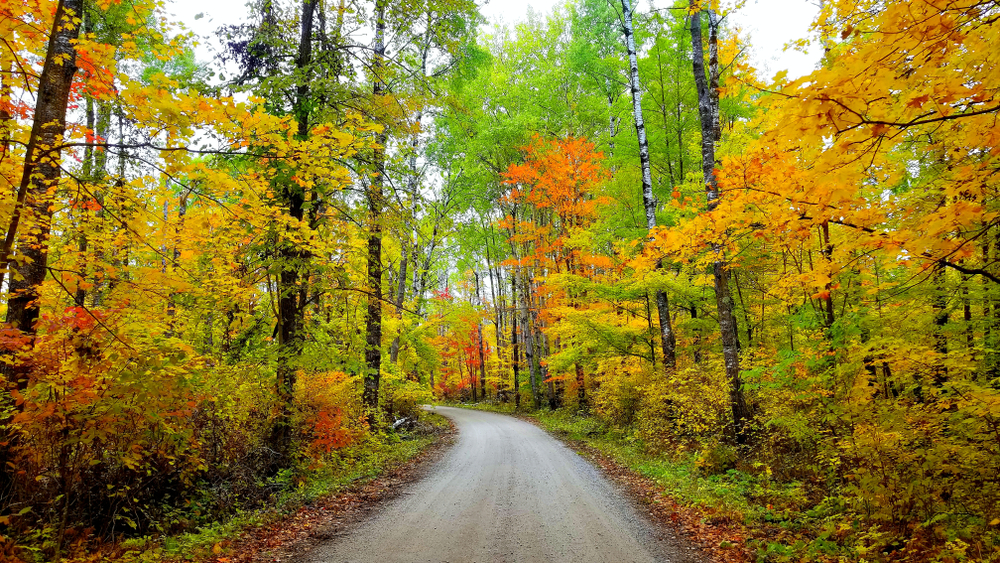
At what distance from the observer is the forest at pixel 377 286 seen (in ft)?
12.1

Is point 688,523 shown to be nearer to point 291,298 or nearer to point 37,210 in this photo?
point 291,298

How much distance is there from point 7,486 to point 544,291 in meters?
15.7

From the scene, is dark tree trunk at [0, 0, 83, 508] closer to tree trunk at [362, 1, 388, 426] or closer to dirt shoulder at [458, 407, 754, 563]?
tree trunk at [362, 1, 388, 426]

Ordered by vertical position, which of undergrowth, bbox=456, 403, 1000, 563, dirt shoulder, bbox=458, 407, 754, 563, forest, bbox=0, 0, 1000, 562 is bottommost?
dirt shoulder, bbox=458, 407, 754, 563

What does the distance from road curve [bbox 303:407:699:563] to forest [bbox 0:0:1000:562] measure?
3.95 ft

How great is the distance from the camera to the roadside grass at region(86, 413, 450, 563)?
16.1 feet

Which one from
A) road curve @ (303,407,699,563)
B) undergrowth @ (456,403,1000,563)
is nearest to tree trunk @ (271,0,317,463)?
road curve @ (303,407,699,563)

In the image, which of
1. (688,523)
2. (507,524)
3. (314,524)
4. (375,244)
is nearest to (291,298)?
(314,524)

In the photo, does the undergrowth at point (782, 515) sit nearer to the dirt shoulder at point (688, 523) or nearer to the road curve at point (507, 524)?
the dirt shoulder at point (688, 523)

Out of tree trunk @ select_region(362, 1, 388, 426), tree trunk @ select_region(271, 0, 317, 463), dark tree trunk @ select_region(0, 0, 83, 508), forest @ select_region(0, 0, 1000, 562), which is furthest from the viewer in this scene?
tree trunk @ select_region(362, 1, 388, 426)

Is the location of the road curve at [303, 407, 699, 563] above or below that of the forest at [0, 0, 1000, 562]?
below

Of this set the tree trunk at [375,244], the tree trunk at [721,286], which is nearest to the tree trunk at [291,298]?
the tree trunk at [375,244]

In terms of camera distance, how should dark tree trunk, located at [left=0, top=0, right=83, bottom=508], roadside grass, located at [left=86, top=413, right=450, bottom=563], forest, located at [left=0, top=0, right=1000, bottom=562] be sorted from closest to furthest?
forest, located at [left=0, top=0, right=1000, bottom=562]
dark tree trunk, located at [left=0, top=0, right=83, bottom=508]
roadside grass, located at [left=86, top=413, right=450, bottom=563]

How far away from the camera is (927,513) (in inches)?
176
